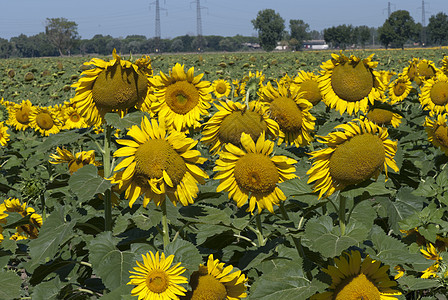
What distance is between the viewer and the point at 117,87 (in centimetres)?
257

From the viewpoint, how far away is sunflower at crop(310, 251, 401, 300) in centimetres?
216

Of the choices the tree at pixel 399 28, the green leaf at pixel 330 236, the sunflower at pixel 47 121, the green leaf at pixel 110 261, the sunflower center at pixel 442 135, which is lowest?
the green leaf at pixel 110 261

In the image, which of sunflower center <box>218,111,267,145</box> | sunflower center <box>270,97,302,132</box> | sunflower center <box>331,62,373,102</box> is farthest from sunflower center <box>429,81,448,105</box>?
sunflower center <box>218,111,267,145</box>

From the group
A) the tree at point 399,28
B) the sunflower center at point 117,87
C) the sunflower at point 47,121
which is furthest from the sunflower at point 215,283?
the tree at point 399,28

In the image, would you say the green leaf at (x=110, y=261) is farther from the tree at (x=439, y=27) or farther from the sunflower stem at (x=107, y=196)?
the tree at (x=439, y=27)

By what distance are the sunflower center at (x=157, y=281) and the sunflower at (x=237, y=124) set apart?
0.95 metres

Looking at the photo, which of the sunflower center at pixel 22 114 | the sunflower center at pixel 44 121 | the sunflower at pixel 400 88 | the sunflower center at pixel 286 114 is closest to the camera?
the sunflower center at pixel 286 114

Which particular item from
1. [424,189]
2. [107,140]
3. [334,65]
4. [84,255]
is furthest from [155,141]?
[424,189]

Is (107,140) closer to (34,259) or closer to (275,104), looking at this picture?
(34,259)

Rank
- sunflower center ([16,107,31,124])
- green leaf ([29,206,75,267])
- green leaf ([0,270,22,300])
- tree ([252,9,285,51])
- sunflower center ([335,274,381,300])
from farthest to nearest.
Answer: tree ([252,9,285,51]), sunflower center ([16,107,31,124]), green leaf ([29,206,75,267]), green leaf ([0,270,22,300]), sunflower center ([335,274,381,300])

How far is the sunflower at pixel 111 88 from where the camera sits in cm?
258

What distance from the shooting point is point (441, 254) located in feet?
10.7

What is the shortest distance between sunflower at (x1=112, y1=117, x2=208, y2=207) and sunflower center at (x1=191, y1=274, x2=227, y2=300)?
1.18 ft

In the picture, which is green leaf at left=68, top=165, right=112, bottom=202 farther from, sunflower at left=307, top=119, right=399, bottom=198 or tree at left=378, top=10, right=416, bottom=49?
tree at left=378, top=10, right=416, bottom=49
